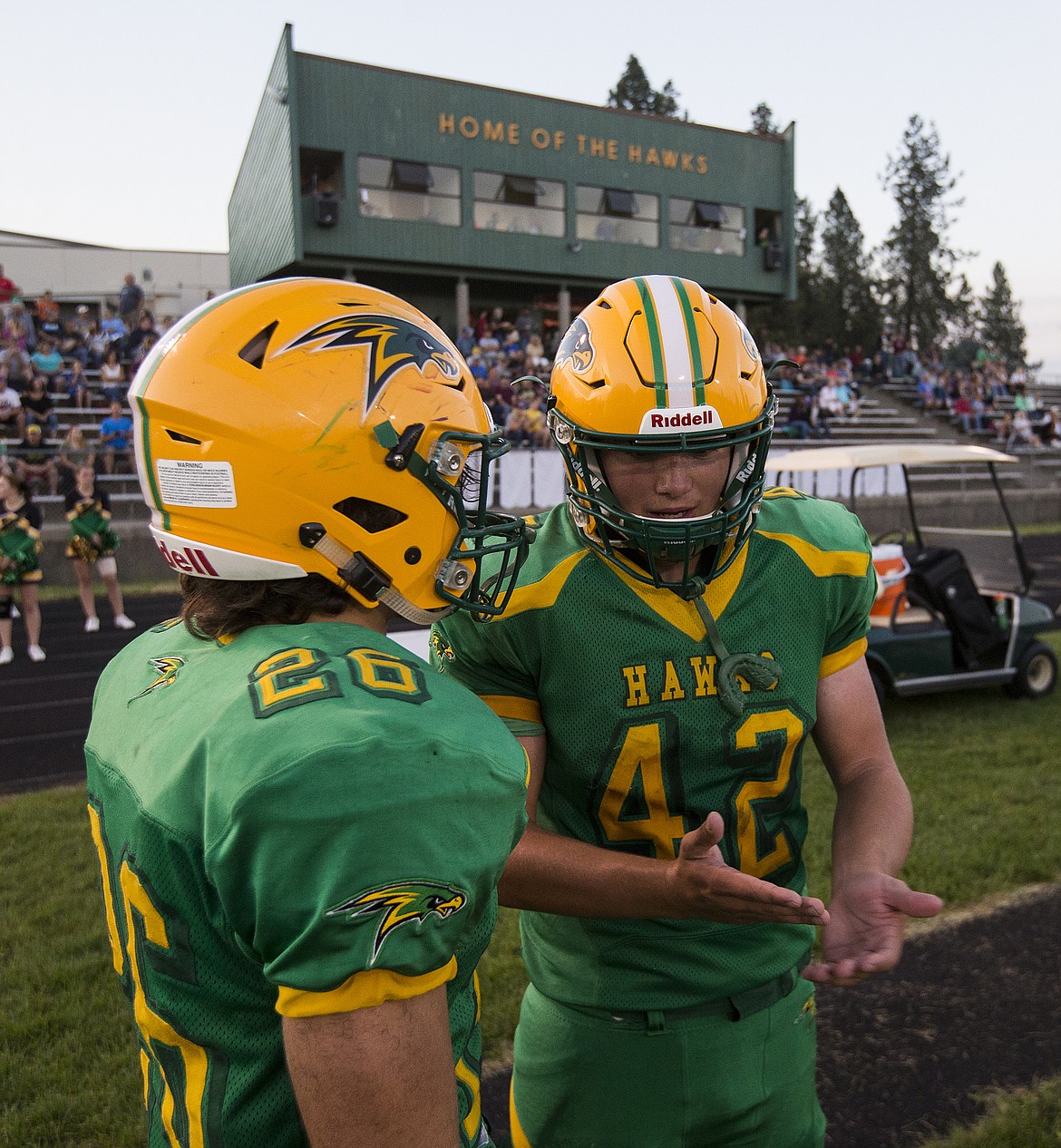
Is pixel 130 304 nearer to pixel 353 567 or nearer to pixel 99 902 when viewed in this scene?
pixel 99 902

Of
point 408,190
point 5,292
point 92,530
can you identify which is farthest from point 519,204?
point 92,530

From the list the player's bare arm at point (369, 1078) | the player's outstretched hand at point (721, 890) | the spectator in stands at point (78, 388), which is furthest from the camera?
the spectator in stands at point (78, 388)

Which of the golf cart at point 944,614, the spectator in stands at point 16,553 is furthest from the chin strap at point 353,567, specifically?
the spectator in stands at point 16,553

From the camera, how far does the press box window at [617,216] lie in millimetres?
28391

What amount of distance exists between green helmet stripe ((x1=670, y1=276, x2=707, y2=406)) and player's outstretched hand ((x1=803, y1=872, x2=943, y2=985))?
3.17ft

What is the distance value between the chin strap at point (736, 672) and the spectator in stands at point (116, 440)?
549 inches

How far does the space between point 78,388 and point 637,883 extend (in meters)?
18.6

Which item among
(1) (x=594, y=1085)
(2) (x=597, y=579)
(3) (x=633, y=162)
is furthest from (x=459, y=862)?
(3) (x=633, y=162)

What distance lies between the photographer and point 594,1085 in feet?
6.42

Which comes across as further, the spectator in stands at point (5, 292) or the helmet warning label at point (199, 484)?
the spectator in stands at point (5, 292)

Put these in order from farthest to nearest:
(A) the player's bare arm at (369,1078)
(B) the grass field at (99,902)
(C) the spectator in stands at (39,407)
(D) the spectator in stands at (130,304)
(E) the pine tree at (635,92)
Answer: (E) the pine tree at (635,92) < (D) the spectator in stands at (130,304) < (C) the spectator in stands at (39,407) < (B) the grass field at (99,902) < (A) the player's bare arm at (369,1078)

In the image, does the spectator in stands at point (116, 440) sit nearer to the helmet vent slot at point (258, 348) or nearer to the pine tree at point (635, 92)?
the helmet vent slot at point (258, 348)

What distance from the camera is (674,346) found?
6.50 feet

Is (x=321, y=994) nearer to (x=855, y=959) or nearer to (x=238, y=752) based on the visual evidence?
(x=238, y=752)
